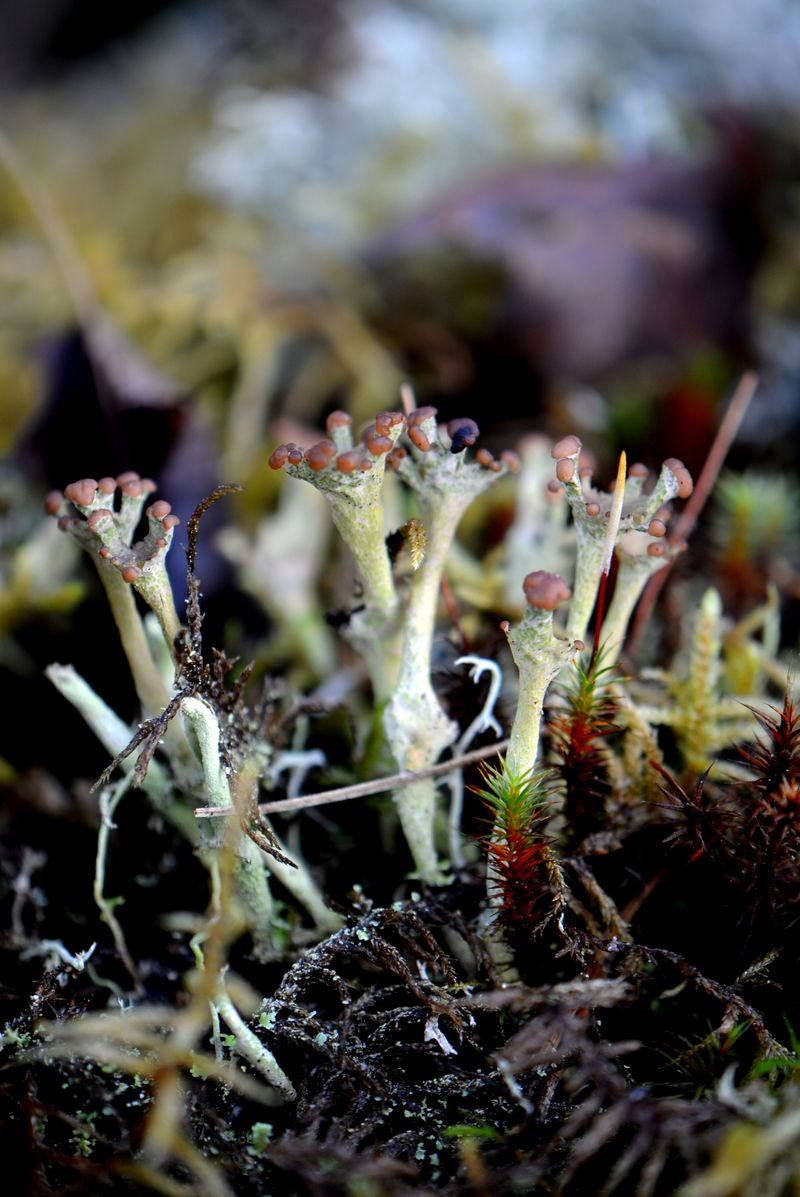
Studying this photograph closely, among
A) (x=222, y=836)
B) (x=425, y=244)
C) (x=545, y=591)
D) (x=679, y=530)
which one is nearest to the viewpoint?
(x=545, y=591)

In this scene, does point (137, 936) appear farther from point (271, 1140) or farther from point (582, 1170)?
point (582, 1170)

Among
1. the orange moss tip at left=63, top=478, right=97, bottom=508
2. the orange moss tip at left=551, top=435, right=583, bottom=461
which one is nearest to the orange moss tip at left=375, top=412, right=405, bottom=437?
the orange moss tip at left=551, top=435, right=583, bottom=461

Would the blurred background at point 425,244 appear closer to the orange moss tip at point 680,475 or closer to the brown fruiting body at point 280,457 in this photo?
the brown fruiting body at point 280,457

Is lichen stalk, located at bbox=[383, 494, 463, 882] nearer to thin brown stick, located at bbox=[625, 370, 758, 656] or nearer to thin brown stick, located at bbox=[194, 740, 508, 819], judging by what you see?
thin brown stick, located at bbox=[194, 740, 508, 819]

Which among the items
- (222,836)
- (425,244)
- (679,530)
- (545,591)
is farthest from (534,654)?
(425,244)

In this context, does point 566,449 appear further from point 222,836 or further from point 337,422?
point 222,836

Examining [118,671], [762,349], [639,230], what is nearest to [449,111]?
[639,230]

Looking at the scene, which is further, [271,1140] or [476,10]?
[476,10]
